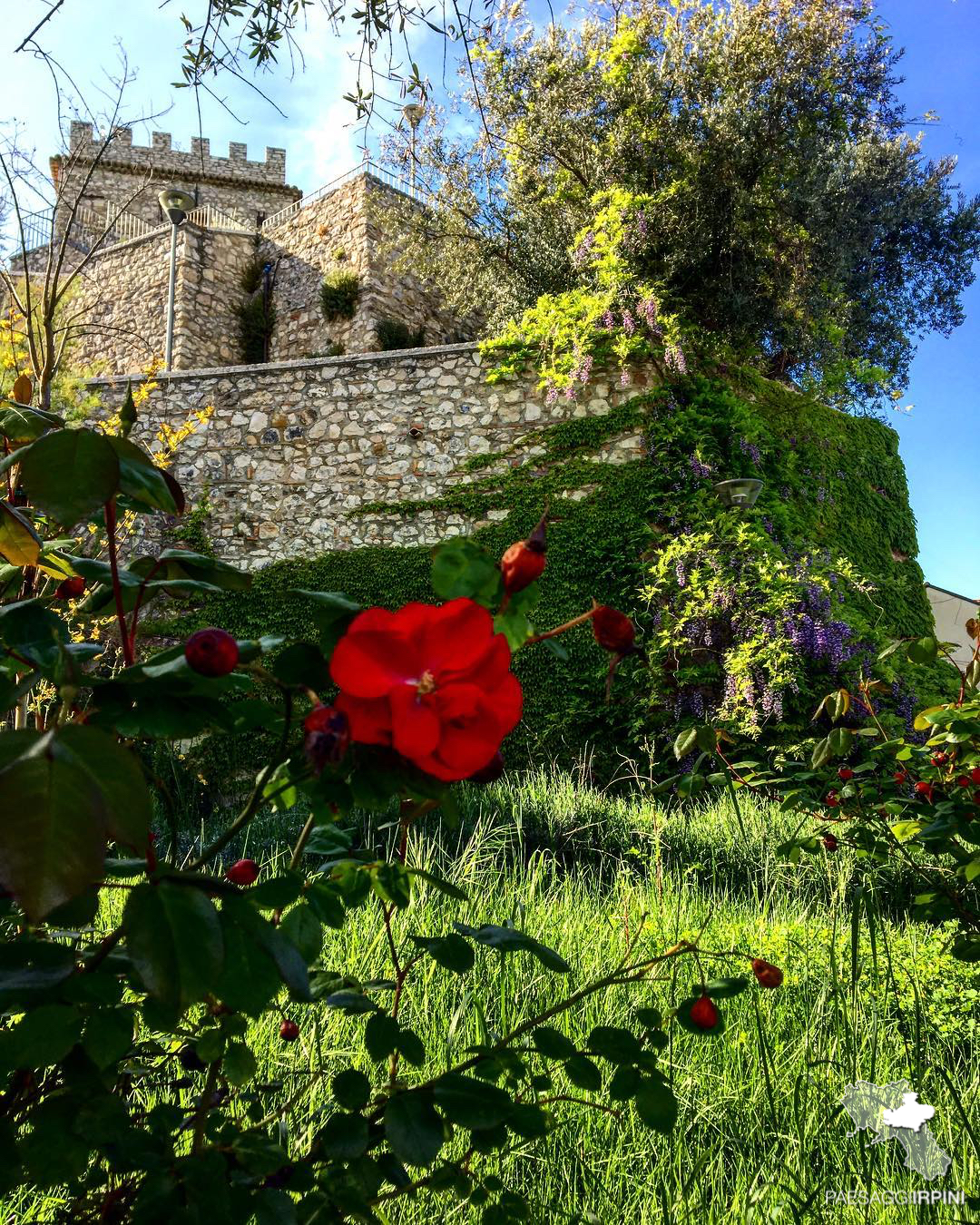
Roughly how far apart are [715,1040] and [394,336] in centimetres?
1179

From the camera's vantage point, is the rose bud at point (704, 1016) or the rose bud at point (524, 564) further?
the rose bud at point (704, 1016)

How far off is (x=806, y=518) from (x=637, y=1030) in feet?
21.6

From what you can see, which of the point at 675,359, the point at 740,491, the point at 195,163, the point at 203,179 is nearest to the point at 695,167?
the point at 675,359

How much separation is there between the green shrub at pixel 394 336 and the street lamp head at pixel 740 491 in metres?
7.01

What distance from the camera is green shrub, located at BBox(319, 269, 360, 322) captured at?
41.9 ft

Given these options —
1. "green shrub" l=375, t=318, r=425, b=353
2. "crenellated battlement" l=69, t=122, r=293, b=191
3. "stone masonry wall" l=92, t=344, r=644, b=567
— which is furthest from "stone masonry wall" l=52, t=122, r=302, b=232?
"stone masonry wall" l=92, t=344, r=644, b=567

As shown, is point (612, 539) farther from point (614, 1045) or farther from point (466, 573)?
point (466, 573)

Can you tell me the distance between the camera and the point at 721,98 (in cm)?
831

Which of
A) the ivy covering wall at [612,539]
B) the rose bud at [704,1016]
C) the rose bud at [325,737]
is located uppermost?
the ivy covering wall at [612,539]

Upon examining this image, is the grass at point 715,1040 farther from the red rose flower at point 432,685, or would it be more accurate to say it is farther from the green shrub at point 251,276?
the green shrub at point 251,276

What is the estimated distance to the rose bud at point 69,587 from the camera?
922 millimetres

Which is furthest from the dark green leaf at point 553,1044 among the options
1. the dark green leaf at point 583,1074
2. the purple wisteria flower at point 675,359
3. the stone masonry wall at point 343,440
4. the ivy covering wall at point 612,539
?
the purple wisteria flower at point 675,359

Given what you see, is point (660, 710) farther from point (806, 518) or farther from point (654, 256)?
point (654, 256)

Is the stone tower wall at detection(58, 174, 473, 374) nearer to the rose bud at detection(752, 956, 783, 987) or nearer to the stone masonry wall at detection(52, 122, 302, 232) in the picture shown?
the stone masonry wall at detection(52, 122, 302, 232)
